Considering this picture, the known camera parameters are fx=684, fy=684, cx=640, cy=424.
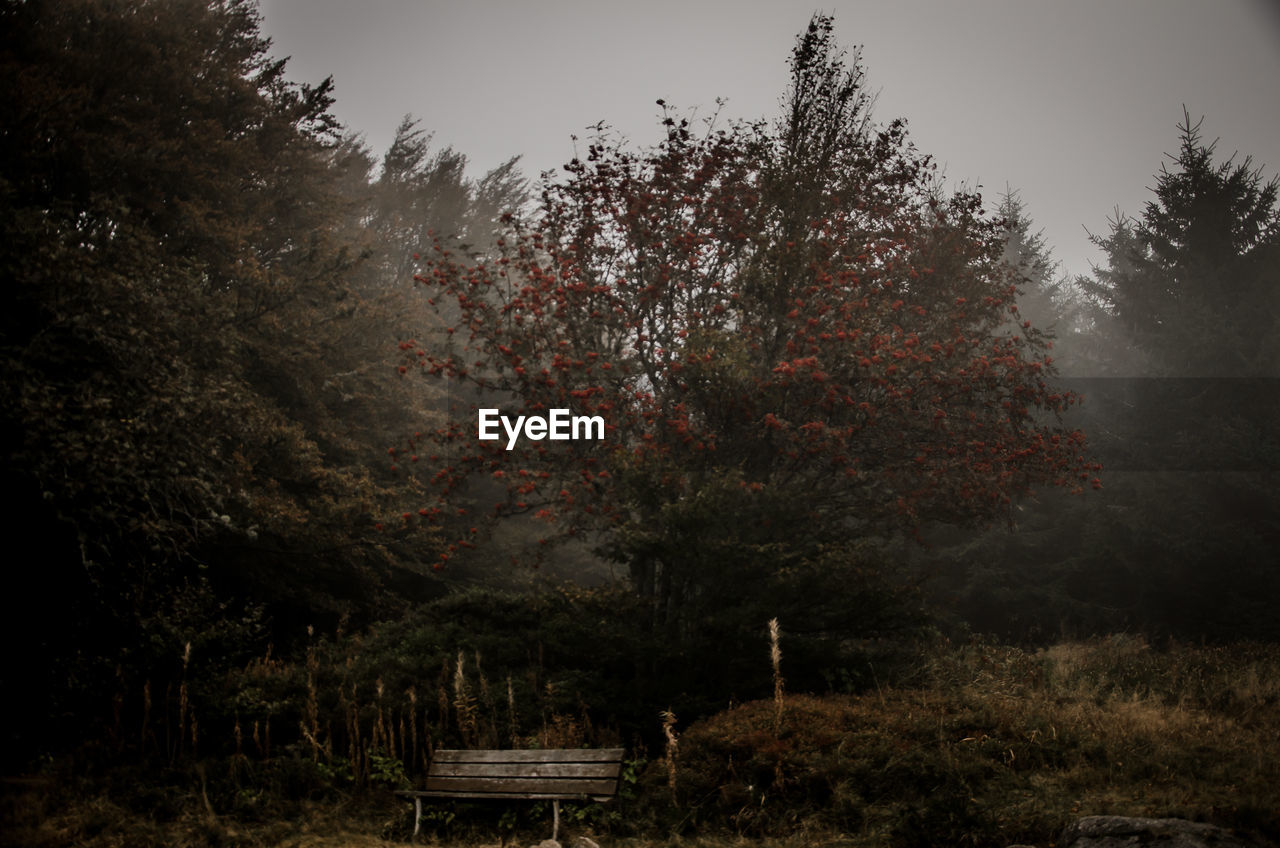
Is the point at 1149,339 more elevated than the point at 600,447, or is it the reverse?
the point at 1149,339

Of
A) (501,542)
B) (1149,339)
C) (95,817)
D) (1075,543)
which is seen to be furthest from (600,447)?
(1149,339)

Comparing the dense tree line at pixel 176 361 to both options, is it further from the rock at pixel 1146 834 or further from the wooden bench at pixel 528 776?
the rock at pixel 1146 834

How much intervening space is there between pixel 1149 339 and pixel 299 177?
24.6 meters

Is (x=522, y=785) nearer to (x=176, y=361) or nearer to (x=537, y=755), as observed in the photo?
(x=537, y=755)

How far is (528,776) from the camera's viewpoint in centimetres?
509

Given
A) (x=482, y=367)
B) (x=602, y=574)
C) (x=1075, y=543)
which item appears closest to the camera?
(x=482, y=367)

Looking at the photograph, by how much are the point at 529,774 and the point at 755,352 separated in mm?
7203

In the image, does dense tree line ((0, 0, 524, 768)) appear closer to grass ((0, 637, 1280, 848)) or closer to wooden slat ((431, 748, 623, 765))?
grass ((0, 637, 1280, 848))

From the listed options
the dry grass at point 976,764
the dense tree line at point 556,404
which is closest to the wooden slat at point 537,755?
the dry grass at point 976,764

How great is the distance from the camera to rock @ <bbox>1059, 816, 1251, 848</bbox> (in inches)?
133

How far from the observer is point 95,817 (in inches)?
203

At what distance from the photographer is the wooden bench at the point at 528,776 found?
4.81 m

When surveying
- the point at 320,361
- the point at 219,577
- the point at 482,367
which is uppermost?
the point at 320,361

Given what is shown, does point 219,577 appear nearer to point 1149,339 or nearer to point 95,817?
point 95,817
